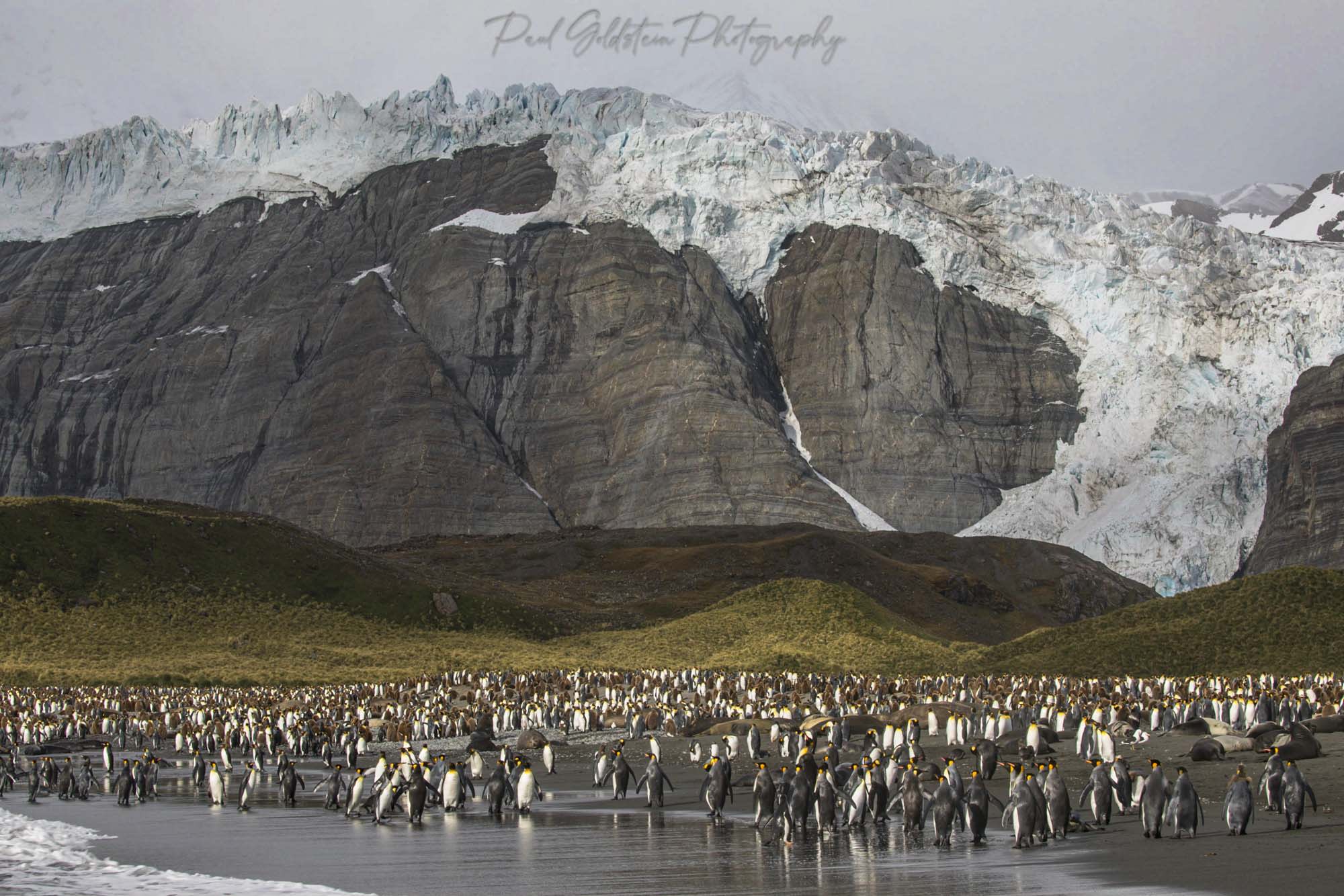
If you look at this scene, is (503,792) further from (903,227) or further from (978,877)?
(903,227)

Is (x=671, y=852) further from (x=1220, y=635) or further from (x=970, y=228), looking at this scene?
(x=970, y=228)

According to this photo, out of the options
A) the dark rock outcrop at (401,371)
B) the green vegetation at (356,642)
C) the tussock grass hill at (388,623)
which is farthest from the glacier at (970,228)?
the green vegetation at (356,642)

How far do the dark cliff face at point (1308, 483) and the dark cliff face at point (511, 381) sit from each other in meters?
23.6

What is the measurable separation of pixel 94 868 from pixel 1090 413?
5408 inches

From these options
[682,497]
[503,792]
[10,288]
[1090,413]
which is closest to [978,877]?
[503,792]

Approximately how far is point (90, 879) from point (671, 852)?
6.95 meters

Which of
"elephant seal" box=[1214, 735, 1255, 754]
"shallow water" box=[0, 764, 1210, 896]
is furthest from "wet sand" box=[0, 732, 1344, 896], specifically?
"elephant seal" box=[1214, 735, 1255, 754]

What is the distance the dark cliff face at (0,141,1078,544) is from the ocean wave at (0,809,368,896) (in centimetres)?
10827

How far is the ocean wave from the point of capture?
51.5 ft

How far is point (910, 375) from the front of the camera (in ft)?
484

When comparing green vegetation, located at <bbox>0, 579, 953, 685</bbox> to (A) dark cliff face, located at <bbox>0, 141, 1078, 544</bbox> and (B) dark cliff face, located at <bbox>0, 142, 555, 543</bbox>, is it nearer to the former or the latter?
(A) dark cliff face, located at <bbox>0, 141, 1078, 544</bbox>

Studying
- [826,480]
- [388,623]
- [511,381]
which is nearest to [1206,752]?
[388,623]

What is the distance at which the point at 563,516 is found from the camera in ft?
445

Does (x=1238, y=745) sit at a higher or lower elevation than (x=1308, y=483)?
lower
